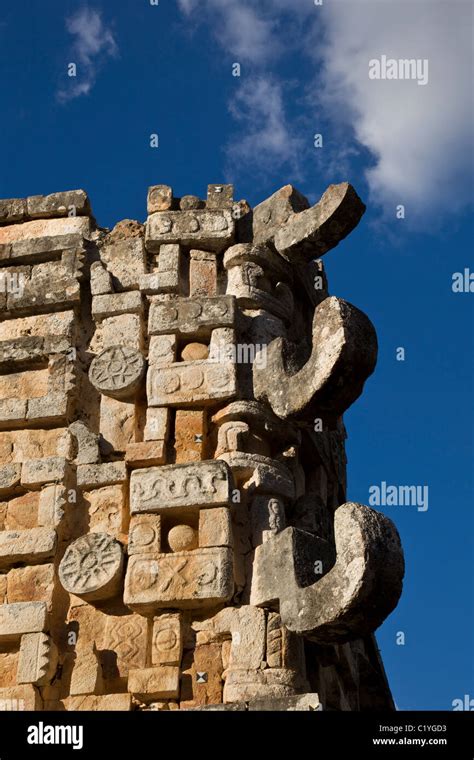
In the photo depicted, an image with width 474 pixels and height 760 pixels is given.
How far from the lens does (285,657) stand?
8320 mm

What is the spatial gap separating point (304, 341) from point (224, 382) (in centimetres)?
124

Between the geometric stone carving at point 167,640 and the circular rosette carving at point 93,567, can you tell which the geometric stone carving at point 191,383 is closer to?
the circular rosette carving at point 93,567

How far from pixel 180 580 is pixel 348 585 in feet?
3.81

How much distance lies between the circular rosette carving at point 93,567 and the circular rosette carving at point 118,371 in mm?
1158

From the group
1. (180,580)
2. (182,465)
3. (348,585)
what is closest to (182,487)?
(182,465)

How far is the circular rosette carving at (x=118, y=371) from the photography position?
378 inches

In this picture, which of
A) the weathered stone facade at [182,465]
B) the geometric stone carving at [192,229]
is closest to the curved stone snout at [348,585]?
the weathered stone facade at [182,465]

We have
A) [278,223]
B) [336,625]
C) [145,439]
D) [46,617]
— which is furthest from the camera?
[278,223]

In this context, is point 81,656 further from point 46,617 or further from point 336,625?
point 336,625

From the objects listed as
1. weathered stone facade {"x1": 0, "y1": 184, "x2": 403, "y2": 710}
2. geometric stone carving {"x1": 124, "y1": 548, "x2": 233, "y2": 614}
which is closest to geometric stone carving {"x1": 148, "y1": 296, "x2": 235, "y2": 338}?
weathered stone facade {"x1": 0, "y1": 184, "x2": 403, "y2": 710}

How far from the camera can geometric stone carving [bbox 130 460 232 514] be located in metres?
8.83

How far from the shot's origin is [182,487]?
352 inches

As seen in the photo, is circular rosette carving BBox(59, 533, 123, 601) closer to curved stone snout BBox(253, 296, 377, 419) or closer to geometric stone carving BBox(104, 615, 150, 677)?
geometric stone carving BBox(104, 615, 150, 677)
